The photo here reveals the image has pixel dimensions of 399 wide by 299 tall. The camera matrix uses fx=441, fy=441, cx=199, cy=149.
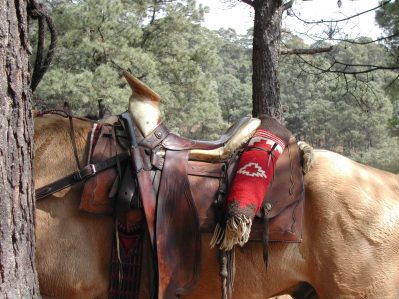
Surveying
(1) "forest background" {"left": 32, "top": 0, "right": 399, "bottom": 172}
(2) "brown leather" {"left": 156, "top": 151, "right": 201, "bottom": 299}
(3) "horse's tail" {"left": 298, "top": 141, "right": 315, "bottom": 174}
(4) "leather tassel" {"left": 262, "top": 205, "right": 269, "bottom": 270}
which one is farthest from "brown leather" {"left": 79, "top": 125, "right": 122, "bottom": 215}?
(1) "forest background" {"left": 32, "top": 0, "right": 399, "bottom": 172}

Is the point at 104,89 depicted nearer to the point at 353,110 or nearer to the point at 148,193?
the point at 148,193

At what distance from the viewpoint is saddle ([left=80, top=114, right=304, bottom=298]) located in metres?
2.29

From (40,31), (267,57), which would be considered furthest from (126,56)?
(40,31)

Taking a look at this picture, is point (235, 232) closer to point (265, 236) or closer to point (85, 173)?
point (265, 236)

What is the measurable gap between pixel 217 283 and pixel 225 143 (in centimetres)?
80

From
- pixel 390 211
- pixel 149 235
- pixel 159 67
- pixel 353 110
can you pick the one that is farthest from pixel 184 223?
pixel 353 110

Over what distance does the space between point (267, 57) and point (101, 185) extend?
4209 mm

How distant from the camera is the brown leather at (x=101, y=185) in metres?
2.26

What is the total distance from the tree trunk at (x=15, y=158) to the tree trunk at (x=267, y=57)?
4.45 m

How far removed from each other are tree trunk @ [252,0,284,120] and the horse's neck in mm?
3610

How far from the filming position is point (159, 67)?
18.6 m

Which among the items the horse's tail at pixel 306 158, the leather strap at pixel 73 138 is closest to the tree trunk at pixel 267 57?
the horse's tail at pixel 306 158

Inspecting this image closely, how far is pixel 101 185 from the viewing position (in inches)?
90.6

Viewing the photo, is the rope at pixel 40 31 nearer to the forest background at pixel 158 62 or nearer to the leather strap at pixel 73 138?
the leather strap at pixel 73 138
